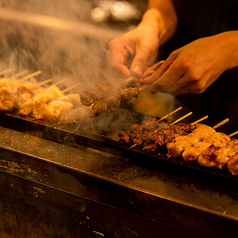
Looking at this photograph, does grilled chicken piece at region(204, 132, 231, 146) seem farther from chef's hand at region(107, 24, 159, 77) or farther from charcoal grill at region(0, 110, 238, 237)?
chef's hand at region(107, 24, 159, 77)

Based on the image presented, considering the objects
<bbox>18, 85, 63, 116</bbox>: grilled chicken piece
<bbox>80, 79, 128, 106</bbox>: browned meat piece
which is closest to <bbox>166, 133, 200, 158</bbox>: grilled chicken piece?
<bbox>80, 79, 128, 106</bbox>: browned meat piece

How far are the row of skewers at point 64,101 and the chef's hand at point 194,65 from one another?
370 millimetres

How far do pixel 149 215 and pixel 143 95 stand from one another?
7.88ft

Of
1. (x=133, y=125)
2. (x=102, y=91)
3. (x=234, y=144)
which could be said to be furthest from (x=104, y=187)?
(x=234, y=144)

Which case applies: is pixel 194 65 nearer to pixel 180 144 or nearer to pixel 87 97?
pixel 180 144

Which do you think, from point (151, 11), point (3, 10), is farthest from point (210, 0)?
point (3, 10)

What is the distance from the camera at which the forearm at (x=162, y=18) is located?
439 centimetres

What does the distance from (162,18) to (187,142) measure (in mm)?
2728

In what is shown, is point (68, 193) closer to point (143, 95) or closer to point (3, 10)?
point (143, 95)

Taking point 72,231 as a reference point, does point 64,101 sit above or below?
above

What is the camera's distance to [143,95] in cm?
445

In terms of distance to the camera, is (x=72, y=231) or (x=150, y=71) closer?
(x=72, y=231)

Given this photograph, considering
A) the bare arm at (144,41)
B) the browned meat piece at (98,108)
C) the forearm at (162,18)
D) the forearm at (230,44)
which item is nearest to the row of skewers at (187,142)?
the browned meat piece at (98,108)

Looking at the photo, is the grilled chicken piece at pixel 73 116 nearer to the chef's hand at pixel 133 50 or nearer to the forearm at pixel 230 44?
the chef's hand at pixel 133 50
